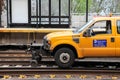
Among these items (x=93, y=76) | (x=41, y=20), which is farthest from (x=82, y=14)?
(x=93, y=76)

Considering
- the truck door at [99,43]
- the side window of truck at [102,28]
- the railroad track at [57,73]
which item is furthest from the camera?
the side window of truck at [102,28]

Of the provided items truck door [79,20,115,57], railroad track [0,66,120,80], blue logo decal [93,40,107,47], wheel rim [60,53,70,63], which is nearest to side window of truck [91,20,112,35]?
truck door [79,20,115,57]

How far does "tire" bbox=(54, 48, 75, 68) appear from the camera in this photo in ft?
45.1

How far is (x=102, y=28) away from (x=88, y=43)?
77 cm

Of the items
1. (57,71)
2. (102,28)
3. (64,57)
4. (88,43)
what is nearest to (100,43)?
(88,43)

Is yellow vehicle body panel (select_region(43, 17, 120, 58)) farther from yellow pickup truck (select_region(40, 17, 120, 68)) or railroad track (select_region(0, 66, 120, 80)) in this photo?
railroad track (select_region(0, 66, 120, 80))

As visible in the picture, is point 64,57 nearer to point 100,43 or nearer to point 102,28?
point 100,43

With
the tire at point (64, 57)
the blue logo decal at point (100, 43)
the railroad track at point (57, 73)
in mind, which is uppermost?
the blue logo decal at point (100, 43)

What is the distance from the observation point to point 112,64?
1481cm

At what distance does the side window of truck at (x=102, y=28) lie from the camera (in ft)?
45.1

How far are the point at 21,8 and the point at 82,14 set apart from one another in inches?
170

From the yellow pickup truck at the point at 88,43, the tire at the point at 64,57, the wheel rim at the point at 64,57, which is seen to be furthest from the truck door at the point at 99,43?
the wheel rim at the point at 64,57

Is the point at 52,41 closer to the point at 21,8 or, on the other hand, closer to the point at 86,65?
the point at 86,65

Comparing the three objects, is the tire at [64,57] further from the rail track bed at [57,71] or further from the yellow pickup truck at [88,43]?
the rail track bed at [57,71]
